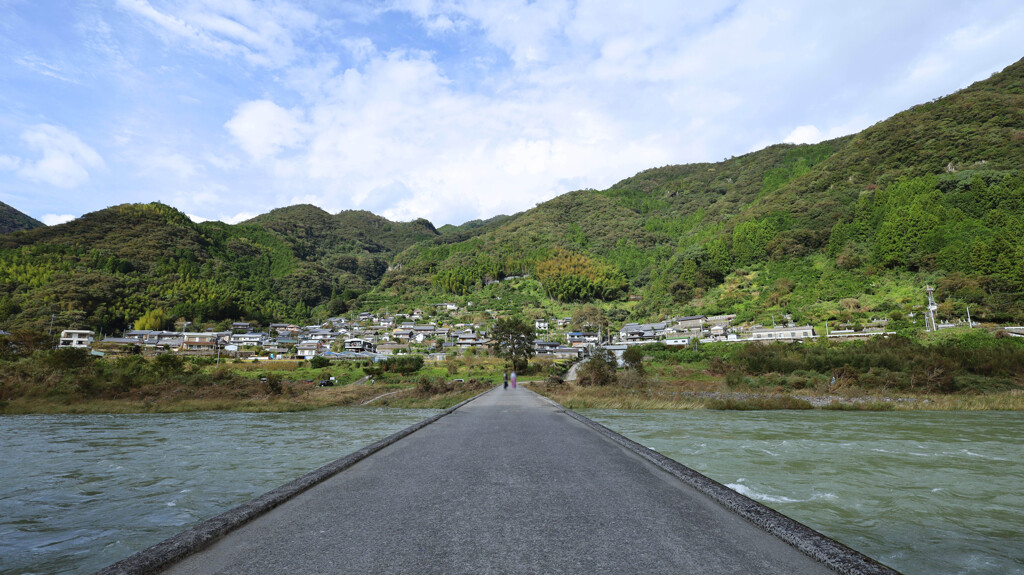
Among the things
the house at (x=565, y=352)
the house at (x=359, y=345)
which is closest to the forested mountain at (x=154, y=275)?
the house at (x=359, y=345)

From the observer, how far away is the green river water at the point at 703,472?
15.4ft

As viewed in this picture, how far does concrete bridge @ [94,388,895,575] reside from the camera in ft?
9.26

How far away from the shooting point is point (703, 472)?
8.37m

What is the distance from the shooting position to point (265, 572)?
8.96 feet

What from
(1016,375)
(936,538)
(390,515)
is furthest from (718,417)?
(1016,375)

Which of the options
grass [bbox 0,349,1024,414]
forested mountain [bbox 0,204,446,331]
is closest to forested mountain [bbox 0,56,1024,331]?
forested mountain [bbox 0,204,446,331]

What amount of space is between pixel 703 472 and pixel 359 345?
84888mm

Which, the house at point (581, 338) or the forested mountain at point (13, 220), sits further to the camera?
the forested mountain at point (13, 220)

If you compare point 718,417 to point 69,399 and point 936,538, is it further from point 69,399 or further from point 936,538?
point 69,399

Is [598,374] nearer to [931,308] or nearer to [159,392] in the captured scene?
[159,392]

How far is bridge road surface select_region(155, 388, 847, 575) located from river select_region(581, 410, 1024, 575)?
235 centimetres

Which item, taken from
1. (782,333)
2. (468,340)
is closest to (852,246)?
(782,333)

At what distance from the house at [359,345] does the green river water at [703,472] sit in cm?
6810

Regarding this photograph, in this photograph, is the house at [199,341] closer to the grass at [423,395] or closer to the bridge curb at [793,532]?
the grass at [423,395]
